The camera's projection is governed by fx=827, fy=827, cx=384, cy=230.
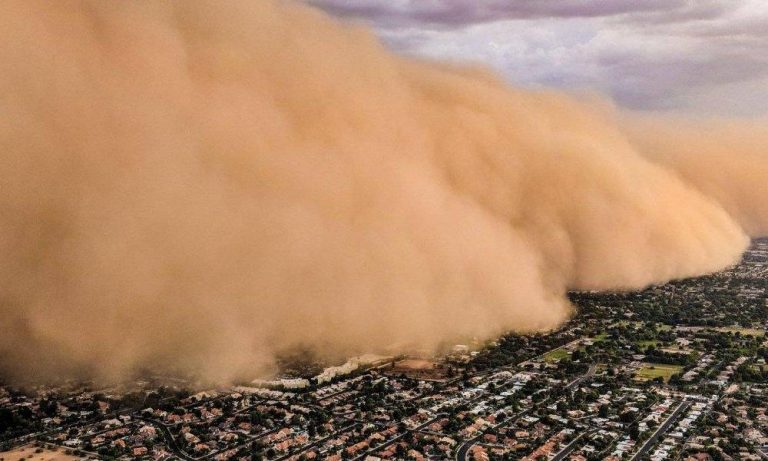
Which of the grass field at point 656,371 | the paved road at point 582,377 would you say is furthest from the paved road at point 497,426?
the grass field at point 656,371

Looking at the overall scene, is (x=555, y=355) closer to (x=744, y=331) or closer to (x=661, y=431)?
(x=661, y=431)

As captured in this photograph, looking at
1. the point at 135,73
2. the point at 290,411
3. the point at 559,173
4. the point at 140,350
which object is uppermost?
the point at 135,73

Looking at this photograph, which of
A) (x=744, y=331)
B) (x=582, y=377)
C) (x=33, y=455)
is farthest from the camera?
(x=744, y=331)

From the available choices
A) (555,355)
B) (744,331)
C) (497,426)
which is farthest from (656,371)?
(744,331)

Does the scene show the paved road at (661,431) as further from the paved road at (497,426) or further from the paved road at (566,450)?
the paved road at (497,426)

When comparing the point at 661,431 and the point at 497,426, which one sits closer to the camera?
the point at 661,431

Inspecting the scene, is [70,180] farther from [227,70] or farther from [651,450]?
[651,450]

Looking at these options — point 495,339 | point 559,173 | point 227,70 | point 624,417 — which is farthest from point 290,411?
point 559,173
